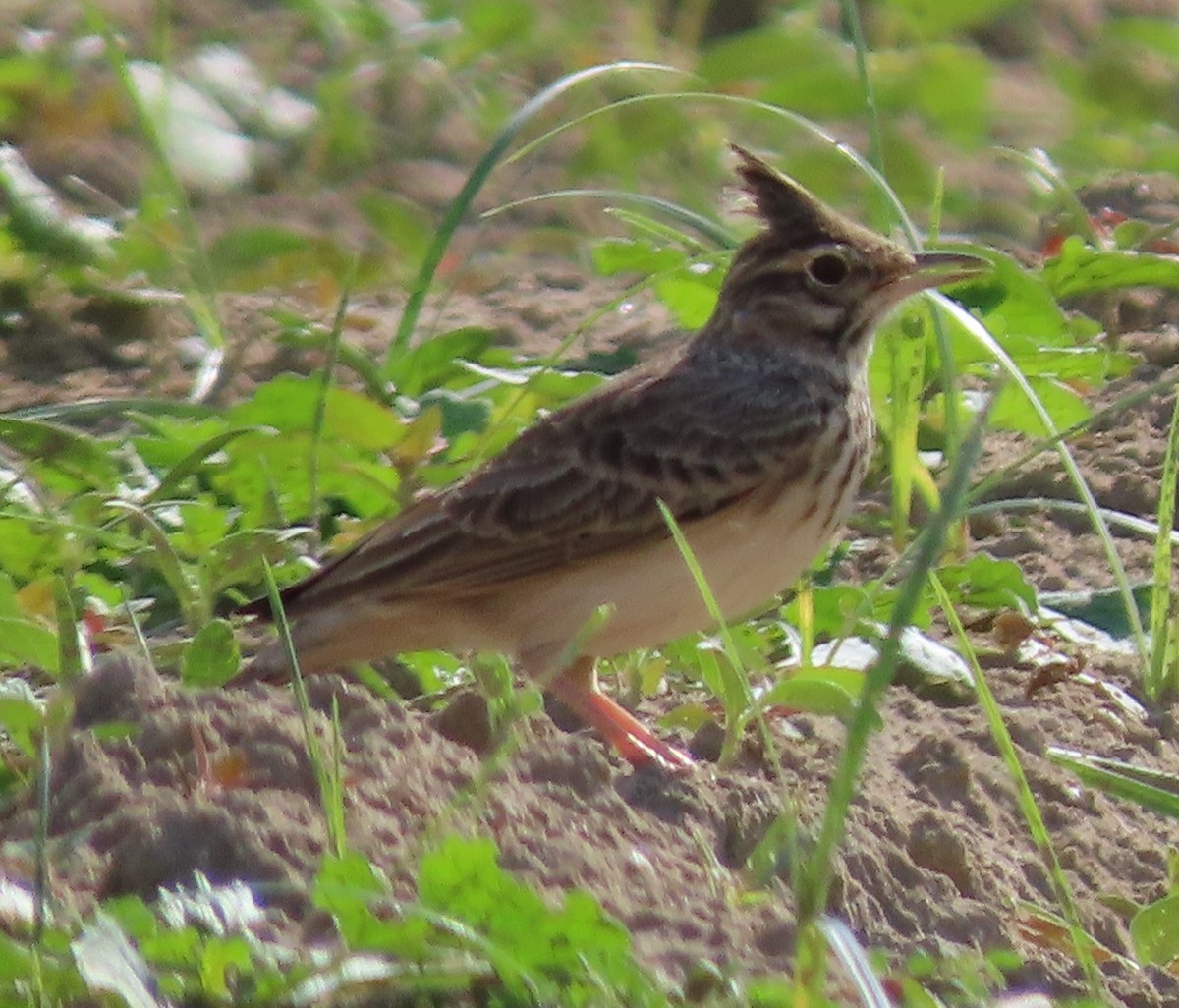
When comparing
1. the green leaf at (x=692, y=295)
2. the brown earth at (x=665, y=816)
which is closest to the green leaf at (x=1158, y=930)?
the brown earth at (x=665, y=816)

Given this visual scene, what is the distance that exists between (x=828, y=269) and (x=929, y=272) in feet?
0.79

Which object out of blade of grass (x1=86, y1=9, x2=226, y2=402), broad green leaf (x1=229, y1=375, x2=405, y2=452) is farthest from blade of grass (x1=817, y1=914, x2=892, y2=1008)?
blade of grass (x1=86, y1=9, x2=226, y2=402)

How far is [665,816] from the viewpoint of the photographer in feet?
13.1

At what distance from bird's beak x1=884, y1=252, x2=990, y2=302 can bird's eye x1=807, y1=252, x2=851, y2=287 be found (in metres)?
0.11

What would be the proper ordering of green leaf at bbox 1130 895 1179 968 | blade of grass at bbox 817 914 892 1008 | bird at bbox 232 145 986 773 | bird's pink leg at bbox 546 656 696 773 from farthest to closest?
bird at bbox 232 145 986 773, bird's pink leg at bbox 546 656 696 773, green leaf at bbox 1130 895 1179 968, blade of grass at bbox 817 914 892 1008

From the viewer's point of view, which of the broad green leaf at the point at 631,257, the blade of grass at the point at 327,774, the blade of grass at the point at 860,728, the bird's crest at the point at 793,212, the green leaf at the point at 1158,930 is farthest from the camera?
the broad green leaf at the point at 631,257

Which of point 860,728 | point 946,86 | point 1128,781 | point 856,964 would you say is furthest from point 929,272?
point 946,86

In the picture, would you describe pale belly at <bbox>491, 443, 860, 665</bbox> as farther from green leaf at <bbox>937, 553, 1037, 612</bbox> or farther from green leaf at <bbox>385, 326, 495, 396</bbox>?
green leaf at <bbox>385, 326, 495, 396</bbox>

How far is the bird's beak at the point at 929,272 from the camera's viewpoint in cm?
529

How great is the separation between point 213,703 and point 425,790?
43cm

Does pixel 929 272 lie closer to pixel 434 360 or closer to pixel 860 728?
Result: pixel 434 360

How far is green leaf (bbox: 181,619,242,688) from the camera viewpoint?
15.3ft

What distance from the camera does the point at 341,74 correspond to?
30.6ft

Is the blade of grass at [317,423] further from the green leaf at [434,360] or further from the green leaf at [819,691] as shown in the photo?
the green leaf at [819,691]
